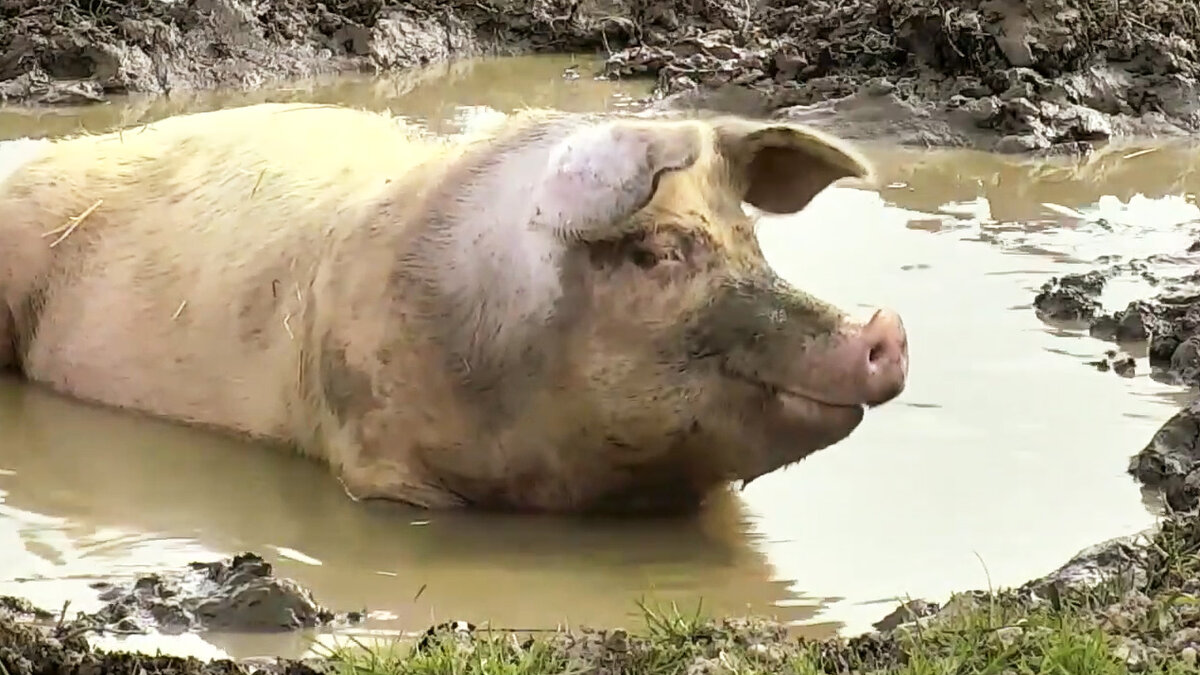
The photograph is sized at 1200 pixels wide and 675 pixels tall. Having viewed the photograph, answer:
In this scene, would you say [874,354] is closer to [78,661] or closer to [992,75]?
[78,661]

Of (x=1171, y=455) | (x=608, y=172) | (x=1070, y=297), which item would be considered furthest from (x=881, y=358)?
(x=1070, y=297)

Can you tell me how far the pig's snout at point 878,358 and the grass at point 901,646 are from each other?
636 mm

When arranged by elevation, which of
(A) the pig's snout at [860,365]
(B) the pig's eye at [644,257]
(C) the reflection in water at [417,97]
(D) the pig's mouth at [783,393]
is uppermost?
(B) the pig's eye at [644,257]

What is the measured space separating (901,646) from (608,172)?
1.30 meters

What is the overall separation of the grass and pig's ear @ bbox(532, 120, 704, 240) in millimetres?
987

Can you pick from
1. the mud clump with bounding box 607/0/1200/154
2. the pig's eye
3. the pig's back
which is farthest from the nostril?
the mud clump with bounding box 607/0/1200/154

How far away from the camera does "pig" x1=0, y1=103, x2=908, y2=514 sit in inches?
155

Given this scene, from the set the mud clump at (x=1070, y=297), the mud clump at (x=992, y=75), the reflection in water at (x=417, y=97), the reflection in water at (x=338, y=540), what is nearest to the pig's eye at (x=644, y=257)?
the reflection in water at (x=338, y=540)

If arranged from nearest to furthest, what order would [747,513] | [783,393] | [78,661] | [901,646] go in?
[78,661] → [901,646] → [783,393] → [747,513]

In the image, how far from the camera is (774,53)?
31.6 feet

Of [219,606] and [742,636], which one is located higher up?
[742,636]

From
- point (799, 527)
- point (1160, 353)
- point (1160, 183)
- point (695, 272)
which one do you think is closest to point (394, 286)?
point (695, 272)

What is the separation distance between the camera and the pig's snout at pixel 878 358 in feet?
12.5

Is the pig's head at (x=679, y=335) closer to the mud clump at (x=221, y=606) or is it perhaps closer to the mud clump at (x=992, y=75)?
the mud clump at (x=221, y=606)
